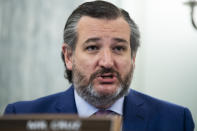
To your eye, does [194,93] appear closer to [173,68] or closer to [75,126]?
[173,68]

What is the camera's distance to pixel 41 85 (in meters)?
1.77

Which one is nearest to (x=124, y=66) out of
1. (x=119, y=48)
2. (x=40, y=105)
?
(x=119, y=48)

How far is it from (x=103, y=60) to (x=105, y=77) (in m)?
0.05

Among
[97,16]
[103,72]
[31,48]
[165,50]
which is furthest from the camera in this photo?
[31,48]

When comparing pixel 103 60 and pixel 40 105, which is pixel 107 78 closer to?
pixel 103 60

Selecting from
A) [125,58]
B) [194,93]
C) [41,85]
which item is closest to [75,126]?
[125,58]

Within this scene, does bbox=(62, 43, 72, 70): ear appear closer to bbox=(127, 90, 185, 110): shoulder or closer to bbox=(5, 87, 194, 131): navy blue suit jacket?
bbox=(5, 87, 194, 131): navy blue suit jacket

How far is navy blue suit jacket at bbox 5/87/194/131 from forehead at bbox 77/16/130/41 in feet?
0.74

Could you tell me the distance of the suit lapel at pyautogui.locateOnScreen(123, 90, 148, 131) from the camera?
1.15m

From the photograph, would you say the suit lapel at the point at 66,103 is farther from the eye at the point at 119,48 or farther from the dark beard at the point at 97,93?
the eye at the point at 119,48

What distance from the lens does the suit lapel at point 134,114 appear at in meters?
1.15

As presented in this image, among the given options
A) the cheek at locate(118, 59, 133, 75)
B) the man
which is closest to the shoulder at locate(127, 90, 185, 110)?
the man

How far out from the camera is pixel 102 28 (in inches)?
45.1

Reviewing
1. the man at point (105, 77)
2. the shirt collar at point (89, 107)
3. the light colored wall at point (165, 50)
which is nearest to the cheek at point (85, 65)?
the man at point (105, 77)
